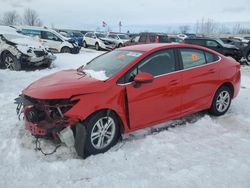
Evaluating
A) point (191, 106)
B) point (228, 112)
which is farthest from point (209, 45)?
point (191, 106)

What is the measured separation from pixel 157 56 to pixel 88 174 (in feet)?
7.51

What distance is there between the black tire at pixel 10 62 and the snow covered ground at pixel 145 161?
5.98 metres

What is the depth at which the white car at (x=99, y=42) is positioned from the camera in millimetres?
25347

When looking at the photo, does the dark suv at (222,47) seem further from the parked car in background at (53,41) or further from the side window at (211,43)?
the parked car in background at (53,41)

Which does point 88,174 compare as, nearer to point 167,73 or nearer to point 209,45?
point 167,73

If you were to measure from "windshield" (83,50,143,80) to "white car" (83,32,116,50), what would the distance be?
1997 centimetres

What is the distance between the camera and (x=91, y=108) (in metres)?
4.04

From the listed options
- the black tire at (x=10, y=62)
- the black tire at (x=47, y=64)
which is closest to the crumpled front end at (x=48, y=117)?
the black tire at (x=10, y=62)

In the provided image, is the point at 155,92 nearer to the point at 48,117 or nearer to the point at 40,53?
the point at 48,117

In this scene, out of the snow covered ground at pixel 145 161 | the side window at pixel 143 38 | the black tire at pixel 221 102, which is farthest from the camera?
the side window at pixel 143 38

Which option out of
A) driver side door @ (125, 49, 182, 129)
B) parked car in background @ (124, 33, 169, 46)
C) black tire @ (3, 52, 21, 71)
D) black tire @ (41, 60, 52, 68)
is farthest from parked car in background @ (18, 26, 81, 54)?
driver side door @ (125, 49, 182, 129)

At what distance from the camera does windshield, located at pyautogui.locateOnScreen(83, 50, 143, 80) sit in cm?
468

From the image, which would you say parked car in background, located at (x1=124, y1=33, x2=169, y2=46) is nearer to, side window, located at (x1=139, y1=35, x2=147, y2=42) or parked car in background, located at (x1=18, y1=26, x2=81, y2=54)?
side window, located at (x1=139, y1=35, x2=147, y2=42)

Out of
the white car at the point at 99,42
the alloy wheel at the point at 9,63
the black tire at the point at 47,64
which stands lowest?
the white car at the point at 99,42
